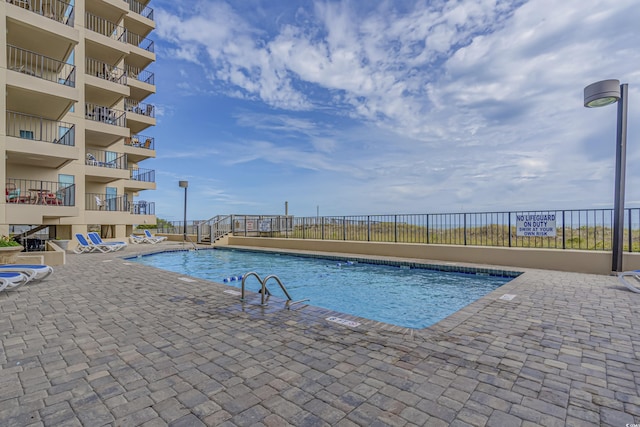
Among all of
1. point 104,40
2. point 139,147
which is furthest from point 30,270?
point 139,147

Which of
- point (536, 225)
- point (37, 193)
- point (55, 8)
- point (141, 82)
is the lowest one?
point (536, 225)

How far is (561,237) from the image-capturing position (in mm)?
8828

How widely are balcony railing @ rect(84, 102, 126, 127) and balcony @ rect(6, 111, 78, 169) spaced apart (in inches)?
120

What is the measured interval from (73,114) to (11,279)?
1476 cm

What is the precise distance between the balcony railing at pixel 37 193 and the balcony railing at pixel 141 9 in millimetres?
15658

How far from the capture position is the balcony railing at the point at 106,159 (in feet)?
62.6

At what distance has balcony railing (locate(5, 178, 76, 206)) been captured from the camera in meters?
12.2

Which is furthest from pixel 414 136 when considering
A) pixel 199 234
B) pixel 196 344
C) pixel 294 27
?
Answer: pixel 196 344

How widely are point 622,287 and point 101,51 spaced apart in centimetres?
2615

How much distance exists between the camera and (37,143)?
1251cm

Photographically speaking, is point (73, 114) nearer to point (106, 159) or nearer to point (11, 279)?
point (106, 159)

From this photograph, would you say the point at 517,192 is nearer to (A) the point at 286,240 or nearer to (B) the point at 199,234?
(A) the point at 286,240

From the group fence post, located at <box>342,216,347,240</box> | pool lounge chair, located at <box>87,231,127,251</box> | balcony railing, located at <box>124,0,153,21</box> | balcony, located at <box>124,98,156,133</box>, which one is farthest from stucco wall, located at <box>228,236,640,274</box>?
balcony railing, located at <box>124,0,153,21</box>

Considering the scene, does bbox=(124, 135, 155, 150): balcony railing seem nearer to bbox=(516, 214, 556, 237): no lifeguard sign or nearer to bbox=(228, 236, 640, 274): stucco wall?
bbox=(228, 236, 640, 274): stucco wall
